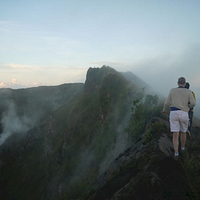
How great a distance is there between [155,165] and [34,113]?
8971 centimetres

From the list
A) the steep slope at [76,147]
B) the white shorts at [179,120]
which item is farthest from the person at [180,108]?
the steep slope at [76,147]

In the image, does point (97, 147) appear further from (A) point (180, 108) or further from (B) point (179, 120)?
(A) point (180, 108)

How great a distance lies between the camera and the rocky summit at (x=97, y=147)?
5660 millimetres

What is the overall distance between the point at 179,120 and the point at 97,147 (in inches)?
668

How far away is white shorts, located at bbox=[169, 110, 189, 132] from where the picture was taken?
21.1 ft

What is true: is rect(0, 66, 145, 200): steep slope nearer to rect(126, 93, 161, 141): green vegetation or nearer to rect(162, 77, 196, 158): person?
rect(126, 93, 161, 141): green vegetation

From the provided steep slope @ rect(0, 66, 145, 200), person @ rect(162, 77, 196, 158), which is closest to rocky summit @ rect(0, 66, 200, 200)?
steep slope @ rect(0, 66, 145, 200)

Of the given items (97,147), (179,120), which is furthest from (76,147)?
(179,120)

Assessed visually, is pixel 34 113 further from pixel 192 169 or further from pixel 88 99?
pixel 192 169

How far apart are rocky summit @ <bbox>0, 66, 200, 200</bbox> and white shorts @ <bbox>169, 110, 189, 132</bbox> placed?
2.90 feet

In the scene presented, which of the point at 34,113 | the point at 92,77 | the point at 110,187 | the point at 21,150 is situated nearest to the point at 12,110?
the point at 34,113

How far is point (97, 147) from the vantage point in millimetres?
22250

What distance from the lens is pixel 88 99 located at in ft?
137

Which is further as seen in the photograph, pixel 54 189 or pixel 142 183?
pixel 54 189
